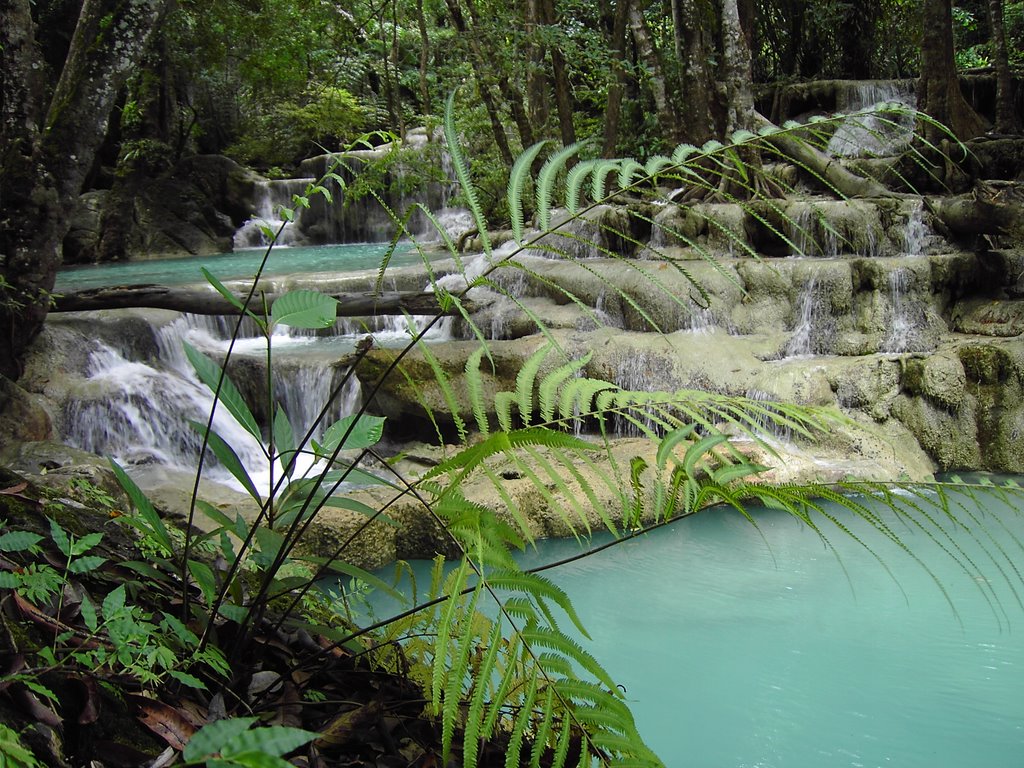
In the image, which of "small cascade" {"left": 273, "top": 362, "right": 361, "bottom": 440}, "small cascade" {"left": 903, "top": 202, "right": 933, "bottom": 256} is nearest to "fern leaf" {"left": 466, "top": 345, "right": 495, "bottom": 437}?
"small cascade" {"left": 273, "top": 362, "right": 361, "bottom": 440}

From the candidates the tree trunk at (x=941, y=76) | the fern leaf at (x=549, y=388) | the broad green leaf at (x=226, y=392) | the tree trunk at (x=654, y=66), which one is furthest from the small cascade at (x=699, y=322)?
the broad green leaf at (x=226, y=392)

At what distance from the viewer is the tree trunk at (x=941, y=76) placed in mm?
10688

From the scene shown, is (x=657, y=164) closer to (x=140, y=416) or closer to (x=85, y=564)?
(x=85, y=564)

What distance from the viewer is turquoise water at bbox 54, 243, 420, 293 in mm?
12023

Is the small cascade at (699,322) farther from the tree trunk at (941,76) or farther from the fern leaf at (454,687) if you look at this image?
the fern leaf at (454,687)

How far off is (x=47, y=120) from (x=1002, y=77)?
11.8 m

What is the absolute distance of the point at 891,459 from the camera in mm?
6617

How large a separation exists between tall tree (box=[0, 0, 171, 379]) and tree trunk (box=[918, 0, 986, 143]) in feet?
31.5

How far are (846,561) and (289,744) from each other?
186 inches

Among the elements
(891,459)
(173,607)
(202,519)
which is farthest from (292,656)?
(891,459)

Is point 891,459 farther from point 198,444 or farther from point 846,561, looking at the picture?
point 198,444

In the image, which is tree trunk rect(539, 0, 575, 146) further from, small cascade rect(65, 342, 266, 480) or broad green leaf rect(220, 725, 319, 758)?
broad green leaf rect(220, 725, 319, 758)

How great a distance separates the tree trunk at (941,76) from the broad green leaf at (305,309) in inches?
442

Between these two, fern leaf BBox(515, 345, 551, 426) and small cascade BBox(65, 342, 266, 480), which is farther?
small cascade BBox(65, 342, 266, 480)
